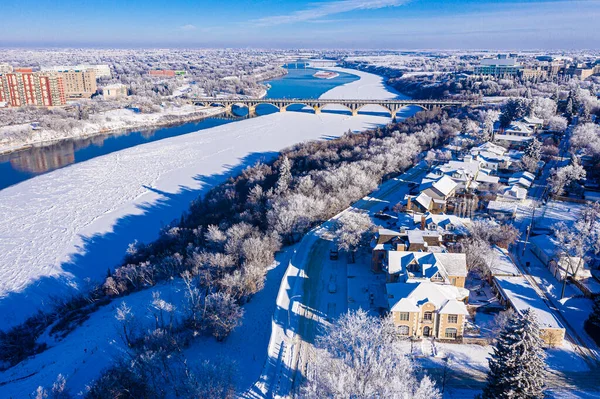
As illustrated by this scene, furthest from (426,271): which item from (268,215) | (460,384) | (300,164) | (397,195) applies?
(300,164)

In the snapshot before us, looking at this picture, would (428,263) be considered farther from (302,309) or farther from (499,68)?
(499,68)

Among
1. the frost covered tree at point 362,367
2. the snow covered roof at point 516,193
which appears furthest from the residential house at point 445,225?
the frost covered tree at point 362,367

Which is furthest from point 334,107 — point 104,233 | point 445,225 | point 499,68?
point 445,225

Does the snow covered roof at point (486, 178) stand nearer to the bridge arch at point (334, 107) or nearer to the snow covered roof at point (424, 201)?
the snow covered roof at point (424, 201)

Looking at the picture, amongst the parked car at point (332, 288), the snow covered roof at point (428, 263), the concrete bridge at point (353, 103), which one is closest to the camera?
the snow covered roof at point (428, 263)

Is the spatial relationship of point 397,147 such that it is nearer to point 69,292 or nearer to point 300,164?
point 300,164

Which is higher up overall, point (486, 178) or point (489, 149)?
point (489, 149)
